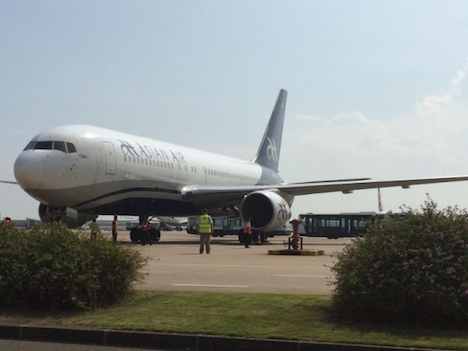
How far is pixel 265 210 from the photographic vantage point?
88.0ft

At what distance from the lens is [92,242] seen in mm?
9172

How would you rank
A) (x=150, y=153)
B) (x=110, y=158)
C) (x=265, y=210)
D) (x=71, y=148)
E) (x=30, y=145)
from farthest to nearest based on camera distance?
(x=150, y=153)
(x=265, y=210)
(x=110, y=158)
(x=30, y=145)
(x=71, y=148)

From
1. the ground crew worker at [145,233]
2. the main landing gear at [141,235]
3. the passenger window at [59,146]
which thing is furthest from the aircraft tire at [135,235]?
the passenger window at [59,146]

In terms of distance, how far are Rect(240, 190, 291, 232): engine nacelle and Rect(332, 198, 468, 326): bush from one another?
17.9m

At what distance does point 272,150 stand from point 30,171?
23207mm

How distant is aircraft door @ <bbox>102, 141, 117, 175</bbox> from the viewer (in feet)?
78.2

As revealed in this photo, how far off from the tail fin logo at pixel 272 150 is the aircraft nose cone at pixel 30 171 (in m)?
22.2

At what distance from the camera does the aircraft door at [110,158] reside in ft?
78.2

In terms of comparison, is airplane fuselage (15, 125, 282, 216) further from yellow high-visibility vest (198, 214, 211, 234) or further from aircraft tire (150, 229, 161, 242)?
yellow high-visibility vest (198, 214, 211, 234)

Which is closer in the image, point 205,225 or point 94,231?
point 94,231

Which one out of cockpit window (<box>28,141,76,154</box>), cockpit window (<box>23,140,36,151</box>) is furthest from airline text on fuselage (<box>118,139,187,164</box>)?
cockpit window (<box>23,140,36,151</box>)

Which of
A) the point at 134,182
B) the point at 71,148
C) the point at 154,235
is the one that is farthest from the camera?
the point at 154,235

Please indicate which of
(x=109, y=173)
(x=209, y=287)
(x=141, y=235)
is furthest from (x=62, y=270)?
(x=141, y=235)

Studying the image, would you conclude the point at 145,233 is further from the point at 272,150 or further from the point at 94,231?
the point at 94,231
